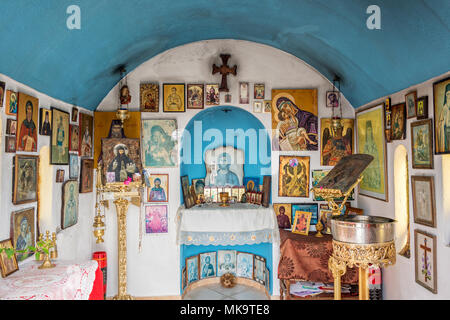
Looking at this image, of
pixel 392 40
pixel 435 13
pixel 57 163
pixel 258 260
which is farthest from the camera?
pixel 258 260

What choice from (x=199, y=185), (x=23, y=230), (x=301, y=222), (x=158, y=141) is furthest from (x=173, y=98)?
(x=23, y=230)

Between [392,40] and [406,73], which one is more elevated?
[392,40]

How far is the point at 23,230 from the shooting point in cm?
336

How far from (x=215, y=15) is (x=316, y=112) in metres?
2.25

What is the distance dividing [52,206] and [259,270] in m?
3.59

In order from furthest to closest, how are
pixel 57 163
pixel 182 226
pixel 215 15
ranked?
pixel 182 226 < pixel 215 15 < pixel 57 163

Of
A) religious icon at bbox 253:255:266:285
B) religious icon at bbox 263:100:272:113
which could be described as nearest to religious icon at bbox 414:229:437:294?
religious icon at bbox 253:255:266:285

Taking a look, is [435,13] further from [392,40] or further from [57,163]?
[57,163]

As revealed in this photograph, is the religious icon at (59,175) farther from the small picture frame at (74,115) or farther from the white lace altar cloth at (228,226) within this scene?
the white lace altar cloth at (228,226)

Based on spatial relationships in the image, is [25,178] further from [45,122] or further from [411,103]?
[411,103]

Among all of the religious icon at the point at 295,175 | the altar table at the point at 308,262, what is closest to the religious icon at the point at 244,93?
the religious icon at the point at 295,175

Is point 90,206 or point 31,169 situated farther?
point 90,206

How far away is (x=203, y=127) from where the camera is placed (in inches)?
241

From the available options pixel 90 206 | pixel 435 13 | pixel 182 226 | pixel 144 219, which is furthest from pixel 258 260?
pixel 435 13
